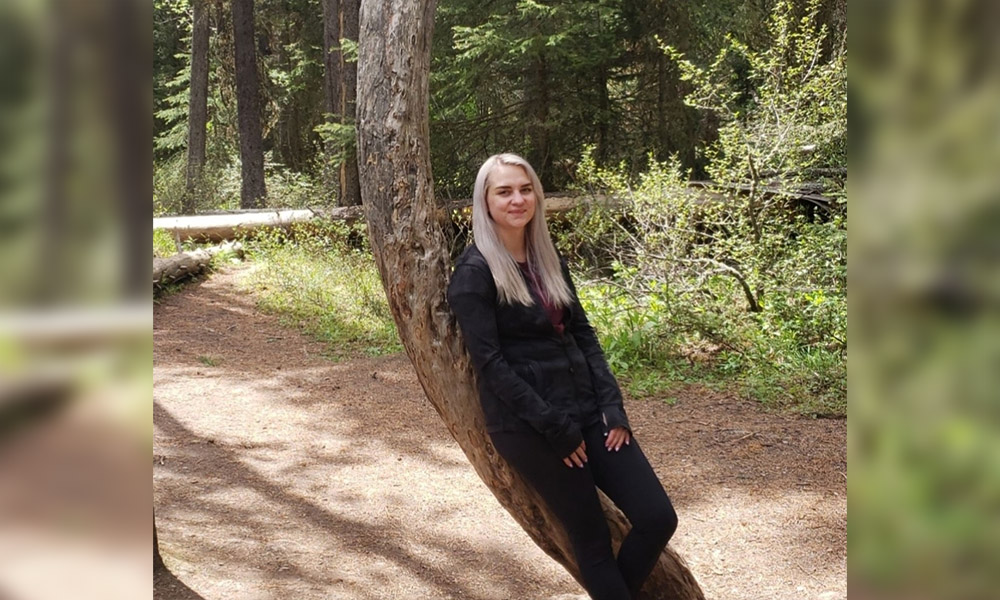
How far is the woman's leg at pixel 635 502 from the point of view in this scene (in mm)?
3250

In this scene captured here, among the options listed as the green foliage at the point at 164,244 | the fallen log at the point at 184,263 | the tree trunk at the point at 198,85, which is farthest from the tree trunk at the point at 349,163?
the tree trunk at the point at 198,85

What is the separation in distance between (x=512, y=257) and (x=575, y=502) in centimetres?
98

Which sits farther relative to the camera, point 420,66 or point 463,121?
point 463,121

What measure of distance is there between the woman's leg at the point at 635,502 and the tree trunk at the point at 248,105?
19.3m

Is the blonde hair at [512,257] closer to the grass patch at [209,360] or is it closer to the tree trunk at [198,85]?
the grass patch at [209,360]

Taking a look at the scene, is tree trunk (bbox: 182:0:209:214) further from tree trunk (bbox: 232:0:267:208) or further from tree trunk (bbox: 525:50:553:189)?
tree trunk (bbox: 525:50:553:189)
